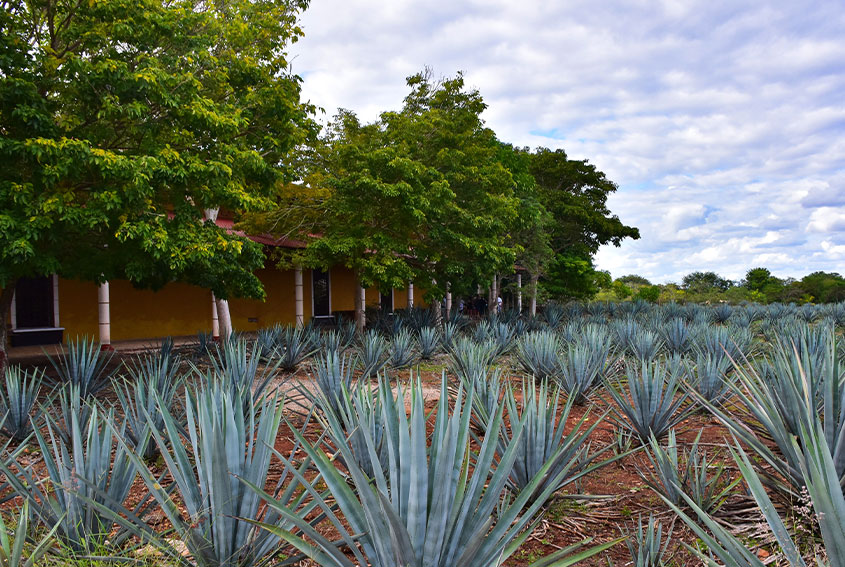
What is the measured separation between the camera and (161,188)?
8203 mm

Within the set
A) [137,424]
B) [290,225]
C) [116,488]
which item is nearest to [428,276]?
[290,225]

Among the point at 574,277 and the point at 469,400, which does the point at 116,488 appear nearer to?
the point at 469,400

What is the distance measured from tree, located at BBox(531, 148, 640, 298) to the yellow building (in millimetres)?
9770

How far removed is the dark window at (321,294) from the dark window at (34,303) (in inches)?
293

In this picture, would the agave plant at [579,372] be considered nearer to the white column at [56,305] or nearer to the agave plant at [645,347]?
the agave plant at [645,347]

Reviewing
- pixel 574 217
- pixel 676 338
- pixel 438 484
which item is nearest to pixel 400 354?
pixel 676 338

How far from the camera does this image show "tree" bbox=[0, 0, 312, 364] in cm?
611

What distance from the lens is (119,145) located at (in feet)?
24.6

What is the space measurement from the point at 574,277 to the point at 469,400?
22.5 meters

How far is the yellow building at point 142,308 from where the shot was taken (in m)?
12.5

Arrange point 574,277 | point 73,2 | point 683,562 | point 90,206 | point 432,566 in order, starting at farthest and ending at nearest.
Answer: point 574,277
point 73,2
point 90,206
point 683,562
point 432,566

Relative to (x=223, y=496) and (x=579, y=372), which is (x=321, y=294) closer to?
(x=579, y=372)

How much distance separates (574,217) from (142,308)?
679 inches

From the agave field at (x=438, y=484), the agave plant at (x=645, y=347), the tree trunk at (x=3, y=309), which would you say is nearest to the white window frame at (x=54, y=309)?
the tree trunk at (x=3, y=309)
